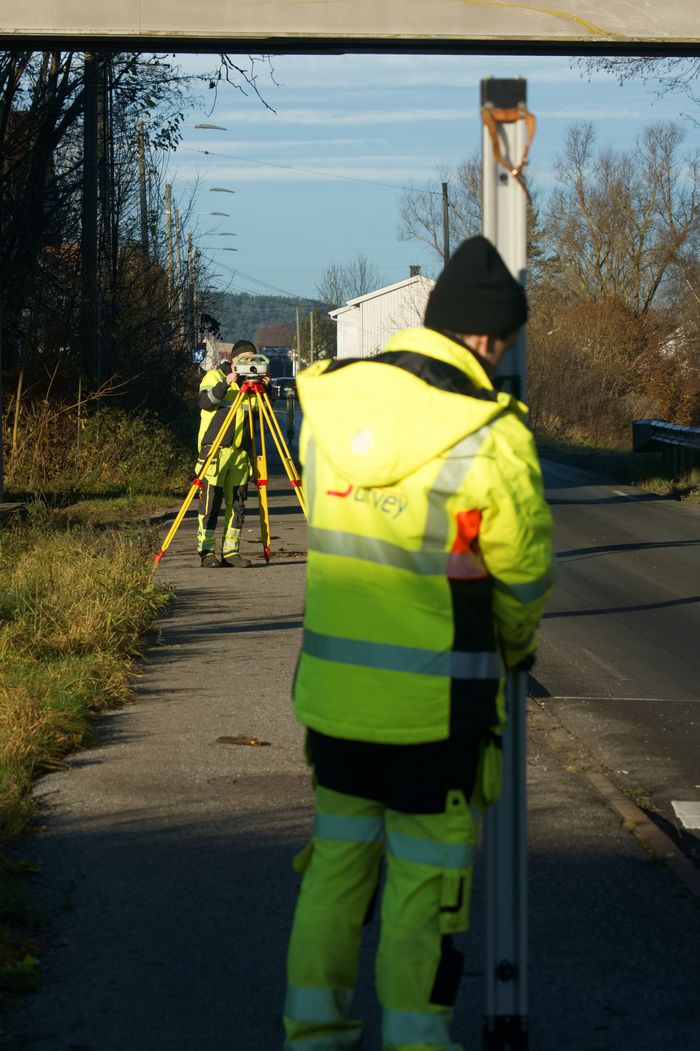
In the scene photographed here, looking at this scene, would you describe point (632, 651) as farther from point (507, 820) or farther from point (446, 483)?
point (446, 483)

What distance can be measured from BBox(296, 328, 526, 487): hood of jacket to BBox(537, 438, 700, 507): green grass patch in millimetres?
18019

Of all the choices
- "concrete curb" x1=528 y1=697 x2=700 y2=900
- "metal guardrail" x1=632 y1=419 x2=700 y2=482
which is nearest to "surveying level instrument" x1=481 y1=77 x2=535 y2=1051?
"concrete curb" x1=528 y1=697 x2=700 y2=900

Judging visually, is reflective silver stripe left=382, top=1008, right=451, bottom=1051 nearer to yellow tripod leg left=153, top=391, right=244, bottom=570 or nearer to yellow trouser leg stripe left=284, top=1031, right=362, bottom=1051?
yellow trouser leg stripe left=284, top=1031, right=362, bottom=1051

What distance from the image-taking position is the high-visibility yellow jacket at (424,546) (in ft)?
10.3

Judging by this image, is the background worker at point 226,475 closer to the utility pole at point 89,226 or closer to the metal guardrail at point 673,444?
the utility pole at point 89,226

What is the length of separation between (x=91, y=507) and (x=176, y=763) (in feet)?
43.1

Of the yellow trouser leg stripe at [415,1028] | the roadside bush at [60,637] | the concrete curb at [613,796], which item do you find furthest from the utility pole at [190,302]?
the yellow trouser leg stripe at [415,1028]

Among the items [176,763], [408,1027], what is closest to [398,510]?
[408,1027]

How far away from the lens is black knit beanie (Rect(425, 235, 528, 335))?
326 cm

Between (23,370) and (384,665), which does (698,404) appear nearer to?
(23,370)

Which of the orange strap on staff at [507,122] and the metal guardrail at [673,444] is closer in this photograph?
the orange strap on staff at [507,122]

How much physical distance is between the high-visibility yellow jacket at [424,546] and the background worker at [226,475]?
32.9ft

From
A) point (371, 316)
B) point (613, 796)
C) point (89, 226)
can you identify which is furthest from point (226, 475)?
point (371, 316)

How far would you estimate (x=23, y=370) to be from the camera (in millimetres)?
22750
